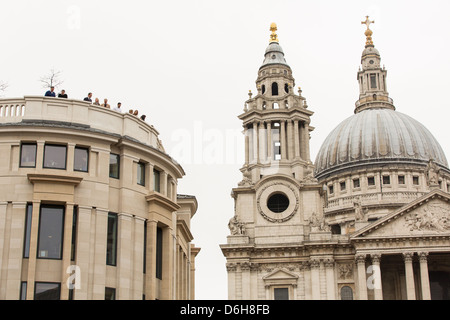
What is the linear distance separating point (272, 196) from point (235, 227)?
584 centimetres

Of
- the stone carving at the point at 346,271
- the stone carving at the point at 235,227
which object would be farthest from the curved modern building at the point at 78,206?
the stone carving at the point at 346,271

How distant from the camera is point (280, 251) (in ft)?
286

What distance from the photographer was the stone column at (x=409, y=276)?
271 feet

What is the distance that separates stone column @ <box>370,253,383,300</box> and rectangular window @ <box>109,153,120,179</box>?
4986cm

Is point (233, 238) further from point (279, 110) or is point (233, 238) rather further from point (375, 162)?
point (375, 162)

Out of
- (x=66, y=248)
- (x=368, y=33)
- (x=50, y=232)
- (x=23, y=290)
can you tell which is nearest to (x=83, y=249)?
(x=66, y=248)

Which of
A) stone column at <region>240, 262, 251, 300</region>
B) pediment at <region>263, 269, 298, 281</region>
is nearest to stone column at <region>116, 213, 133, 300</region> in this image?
stone column at <region>240, 262, 251, 300</region>

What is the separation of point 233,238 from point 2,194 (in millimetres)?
52468

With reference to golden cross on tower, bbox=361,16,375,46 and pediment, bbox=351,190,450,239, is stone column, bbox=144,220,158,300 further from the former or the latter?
golden cross on tower, bbox=361,16,375,46

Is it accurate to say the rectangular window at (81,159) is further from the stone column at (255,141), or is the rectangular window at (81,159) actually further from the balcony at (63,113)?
the stone column at (255,141)

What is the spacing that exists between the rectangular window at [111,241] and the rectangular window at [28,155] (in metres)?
4.49

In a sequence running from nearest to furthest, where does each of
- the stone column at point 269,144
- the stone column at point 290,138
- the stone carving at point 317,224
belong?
the stone carving at point 317,224
the stone column at point 290,138
the stone column at point 269,144

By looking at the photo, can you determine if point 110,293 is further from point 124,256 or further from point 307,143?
point 307,143

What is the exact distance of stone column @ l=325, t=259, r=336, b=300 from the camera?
277 feet
